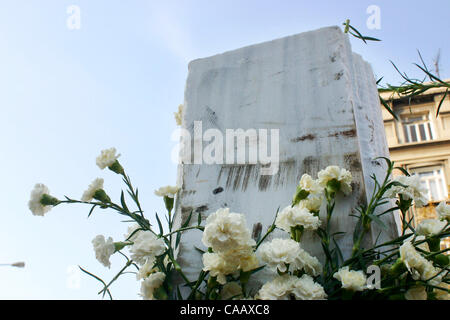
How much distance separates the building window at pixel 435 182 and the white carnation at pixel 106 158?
11.2m

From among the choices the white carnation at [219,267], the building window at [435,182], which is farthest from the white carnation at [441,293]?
the building window at [435,182]

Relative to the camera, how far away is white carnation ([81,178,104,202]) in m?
1.37

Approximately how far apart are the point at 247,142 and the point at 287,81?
0.27 meters

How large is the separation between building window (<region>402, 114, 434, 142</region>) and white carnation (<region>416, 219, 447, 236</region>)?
12.0 metres

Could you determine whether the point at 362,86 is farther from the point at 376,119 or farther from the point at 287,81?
the point at 287,81

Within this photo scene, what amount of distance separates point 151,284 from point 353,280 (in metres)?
0.53

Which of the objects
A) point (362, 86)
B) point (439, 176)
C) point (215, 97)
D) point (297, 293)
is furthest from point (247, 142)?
point (439, 176)

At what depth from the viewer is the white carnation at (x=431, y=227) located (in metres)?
1.18

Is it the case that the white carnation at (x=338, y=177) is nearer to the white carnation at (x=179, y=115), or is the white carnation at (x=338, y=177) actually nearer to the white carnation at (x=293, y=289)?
the white carnation at (x=293, y=289)

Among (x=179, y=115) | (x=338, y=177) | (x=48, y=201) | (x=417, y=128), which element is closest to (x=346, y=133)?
(x=338, y=177)

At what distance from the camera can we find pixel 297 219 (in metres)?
1.20

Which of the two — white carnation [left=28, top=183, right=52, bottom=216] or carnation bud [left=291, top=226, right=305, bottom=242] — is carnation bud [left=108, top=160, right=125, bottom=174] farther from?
carnation bud [left=291, top=226, right=305, bottom=242]
